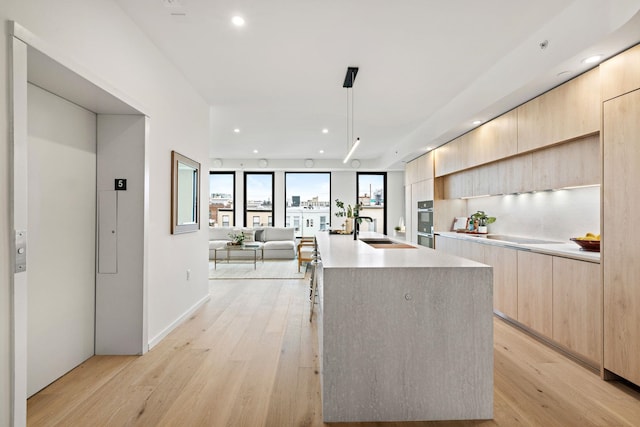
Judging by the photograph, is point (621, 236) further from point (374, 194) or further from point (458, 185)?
point (374, 194)

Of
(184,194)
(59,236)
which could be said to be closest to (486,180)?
(184,194)

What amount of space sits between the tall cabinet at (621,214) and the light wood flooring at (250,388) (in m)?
0.29

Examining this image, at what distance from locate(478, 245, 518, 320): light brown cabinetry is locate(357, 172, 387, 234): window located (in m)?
5.83

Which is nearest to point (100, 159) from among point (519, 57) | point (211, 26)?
point (211, 26)

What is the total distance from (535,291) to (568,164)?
48.1 inches

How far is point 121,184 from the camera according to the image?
8.93 feet

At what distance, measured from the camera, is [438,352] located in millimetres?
1878

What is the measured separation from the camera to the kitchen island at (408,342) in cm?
186

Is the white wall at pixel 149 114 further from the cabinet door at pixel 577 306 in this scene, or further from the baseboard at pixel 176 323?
the cabinet door at pixel 577 306

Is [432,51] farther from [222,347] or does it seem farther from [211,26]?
[222,347]

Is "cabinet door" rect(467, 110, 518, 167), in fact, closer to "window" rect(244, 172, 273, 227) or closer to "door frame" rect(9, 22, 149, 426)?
"door frame" rect(9, 22, 149, 426)

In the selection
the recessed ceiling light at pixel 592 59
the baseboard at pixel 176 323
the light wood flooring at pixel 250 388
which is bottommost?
the light wood flooring at pixel 250 388

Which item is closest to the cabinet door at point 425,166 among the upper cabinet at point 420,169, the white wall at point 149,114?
the upper cabinet at point 420,169

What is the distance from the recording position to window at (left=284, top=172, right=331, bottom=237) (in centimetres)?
959
